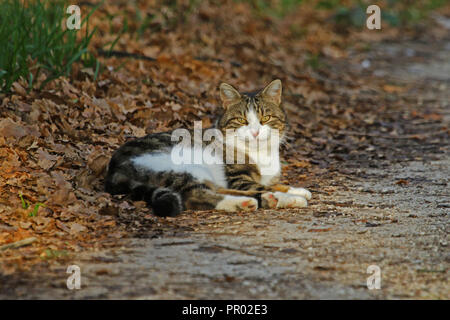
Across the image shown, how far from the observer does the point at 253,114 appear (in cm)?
506

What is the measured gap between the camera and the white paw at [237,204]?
15.3 ft

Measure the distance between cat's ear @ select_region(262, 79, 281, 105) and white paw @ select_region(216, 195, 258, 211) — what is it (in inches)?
42.4

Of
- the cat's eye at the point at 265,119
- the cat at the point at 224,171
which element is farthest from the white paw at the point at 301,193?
the cat's eye at the point at 265,119

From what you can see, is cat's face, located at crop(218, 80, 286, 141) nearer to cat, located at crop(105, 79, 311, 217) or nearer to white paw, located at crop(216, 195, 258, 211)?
cat, located at crop(105, 79, 311, 217)

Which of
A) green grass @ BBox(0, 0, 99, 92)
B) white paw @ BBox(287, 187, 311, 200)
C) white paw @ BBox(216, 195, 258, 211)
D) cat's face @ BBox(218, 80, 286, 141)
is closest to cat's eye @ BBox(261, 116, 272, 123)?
cat's face @ BBox(218, 80, 286, 141)

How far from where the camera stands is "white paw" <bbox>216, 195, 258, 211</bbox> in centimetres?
465

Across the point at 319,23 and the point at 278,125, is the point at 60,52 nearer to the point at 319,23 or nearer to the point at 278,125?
the point at 278,125

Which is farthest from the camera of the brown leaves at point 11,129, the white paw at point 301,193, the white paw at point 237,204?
the brown leaves at point 11,129

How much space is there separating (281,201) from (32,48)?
11.4 ft
